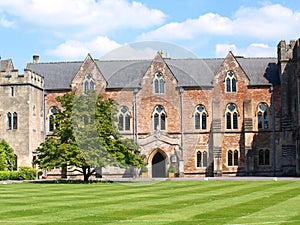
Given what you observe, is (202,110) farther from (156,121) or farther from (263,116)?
(263,116)

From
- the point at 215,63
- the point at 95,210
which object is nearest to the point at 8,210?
the point at 95,210

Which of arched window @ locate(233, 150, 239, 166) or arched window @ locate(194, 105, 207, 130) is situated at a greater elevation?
arched window @ locate(194, 105, 207, 130)

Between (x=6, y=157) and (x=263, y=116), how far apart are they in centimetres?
2752

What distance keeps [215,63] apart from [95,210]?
157 feet

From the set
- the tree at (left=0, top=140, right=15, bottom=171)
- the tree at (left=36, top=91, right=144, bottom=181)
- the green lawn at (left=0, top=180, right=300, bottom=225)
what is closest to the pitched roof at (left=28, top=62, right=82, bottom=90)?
the tree at (left=0, top=140, right=15, bottom=171)

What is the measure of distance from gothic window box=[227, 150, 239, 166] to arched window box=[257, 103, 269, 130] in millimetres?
3816

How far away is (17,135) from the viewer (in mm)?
60844

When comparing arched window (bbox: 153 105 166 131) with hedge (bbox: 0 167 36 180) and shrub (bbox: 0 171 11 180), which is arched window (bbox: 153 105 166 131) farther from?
shrub (bbox: 0 171 11 180)

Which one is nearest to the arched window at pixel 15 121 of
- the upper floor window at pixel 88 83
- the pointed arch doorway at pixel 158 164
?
the upper floor window at pixel 88 83

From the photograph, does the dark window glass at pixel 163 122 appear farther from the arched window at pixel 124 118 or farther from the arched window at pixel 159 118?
the arched window at pixel 124 118

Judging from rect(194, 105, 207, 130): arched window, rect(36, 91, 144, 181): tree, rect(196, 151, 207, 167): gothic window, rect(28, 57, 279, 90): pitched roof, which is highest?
rect(28, 57, 279, 90): pitched roof

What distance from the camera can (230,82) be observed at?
2569 inches

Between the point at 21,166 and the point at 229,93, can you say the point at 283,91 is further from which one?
the point at 21,166

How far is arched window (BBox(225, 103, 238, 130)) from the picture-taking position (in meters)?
64.9
